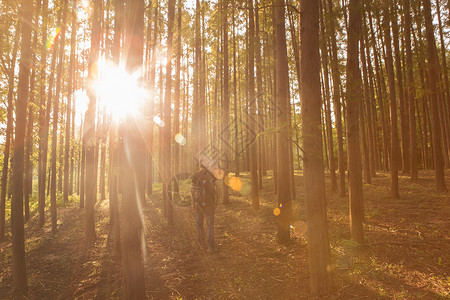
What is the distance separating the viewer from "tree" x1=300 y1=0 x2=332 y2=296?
3805 mm

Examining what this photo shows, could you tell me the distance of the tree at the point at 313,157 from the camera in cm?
380

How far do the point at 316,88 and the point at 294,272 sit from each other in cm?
344

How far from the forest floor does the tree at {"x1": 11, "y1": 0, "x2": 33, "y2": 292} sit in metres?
0.54

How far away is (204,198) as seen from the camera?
6.47 metres

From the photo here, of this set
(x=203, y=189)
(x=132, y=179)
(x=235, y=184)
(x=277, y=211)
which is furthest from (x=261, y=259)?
(x=235, y=184)

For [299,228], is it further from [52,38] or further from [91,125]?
[52,38]

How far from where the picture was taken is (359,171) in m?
5.70

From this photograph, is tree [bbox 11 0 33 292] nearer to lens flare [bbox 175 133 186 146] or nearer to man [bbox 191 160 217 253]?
man [bbox 191 160 217 253]

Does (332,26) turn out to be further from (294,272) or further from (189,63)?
(189,63)

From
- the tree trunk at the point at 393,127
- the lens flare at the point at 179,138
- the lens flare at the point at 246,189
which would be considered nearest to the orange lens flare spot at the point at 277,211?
the tree trunk at the point at 393,127

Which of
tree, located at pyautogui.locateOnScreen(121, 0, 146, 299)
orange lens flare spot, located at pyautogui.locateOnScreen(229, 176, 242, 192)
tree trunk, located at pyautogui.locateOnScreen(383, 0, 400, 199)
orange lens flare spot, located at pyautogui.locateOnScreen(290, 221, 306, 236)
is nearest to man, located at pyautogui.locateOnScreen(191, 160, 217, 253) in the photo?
tree, located at pyautogui.locateOnScreen(121, 0, 146, 299)

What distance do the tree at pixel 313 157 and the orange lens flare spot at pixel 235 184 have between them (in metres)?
13.2

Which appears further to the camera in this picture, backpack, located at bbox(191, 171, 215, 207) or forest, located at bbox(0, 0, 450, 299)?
backpack, located at bbox(191, 171, 215, 207)

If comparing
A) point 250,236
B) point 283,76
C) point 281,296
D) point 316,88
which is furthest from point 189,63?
point 281,296
